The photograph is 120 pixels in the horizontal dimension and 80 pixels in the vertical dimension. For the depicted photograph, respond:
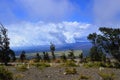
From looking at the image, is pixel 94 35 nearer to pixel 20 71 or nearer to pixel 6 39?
pixel 6 39

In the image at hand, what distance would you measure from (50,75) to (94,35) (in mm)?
22291

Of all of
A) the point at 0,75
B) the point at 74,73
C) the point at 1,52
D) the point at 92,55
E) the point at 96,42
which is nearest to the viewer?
the point at 0,75

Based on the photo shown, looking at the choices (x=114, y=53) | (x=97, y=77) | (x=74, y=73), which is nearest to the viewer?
(x=97, y=77)

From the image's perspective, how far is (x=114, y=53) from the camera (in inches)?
1780

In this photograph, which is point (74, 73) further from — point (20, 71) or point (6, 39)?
point (6, 39)

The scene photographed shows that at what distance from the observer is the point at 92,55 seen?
196 feet

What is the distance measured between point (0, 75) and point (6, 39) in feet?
103

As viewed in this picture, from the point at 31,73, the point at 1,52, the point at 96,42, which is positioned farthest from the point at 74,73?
the point at 1,52

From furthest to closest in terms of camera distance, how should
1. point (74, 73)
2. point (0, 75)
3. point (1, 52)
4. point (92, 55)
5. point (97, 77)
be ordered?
point (92, 55)
point (1, 52)
point (74, 73)
point (97, 77)
point (0, 75)

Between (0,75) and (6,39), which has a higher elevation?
(6,39)

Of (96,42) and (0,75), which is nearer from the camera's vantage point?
(0,75)

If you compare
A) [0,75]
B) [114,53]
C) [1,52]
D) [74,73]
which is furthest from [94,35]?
[0,75]

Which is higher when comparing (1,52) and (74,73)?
(1,52)

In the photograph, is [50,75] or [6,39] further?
[6,39]
